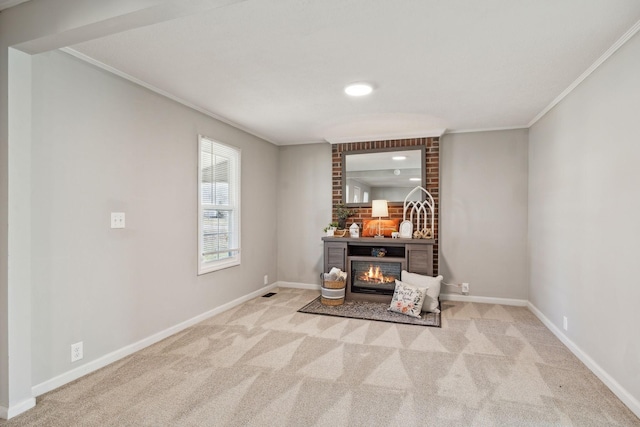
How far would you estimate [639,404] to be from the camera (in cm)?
202

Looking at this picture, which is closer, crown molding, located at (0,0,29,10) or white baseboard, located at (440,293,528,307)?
crown molding, located at (0,0,29,10)

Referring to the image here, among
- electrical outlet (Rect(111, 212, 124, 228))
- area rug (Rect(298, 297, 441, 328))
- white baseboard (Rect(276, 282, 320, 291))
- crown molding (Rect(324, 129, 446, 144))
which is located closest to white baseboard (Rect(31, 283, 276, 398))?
electrical outlet (Rect(111, 212, 124, 228))

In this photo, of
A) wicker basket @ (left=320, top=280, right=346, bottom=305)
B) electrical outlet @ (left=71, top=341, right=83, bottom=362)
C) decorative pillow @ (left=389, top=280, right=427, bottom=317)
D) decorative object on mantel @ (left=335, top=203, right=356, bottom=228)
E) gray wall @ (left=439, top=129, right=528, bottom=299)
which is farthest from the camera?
decorative object on mantel @ (left=335, top=203, right=356, bottom=228)

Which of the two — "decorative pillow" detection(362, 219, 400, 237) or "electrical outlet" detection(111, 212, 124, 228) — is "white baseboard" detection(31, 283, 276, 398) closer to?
"electrical outlet" detection(111, 212, 124, 228)

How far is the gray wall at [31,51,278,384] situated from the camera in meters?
2.28

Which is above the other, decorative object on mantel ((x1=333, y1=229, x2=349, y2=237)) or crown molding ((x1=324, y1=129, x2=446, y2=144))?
crown molding ((x1=324, y1=129, x2=446, y2=144))

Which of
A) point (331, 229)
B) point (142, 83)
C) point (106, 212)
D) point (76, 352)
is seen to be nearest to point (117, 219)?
point (106, 212)

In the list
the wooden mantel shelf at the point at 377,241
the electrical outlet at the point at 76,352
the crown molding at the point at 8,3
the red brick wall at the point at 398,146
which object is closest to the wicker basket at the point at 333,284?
the wooden mantel shelf at the point at 377,241

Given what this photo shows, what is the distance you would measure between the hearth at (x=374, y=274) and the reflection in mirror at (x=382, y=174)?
0.94 meters

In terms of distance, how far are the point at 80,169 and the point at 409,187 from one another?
3.89 meters

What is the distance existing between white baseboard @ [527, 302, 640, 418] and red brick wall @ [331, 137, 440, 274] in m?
1.59

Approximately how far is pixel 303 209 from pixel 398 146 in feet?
5.85

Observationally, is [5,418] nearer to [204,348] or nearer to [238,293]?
[204,348]

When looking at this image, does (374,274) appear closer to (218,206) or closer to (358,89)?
(218,206)
